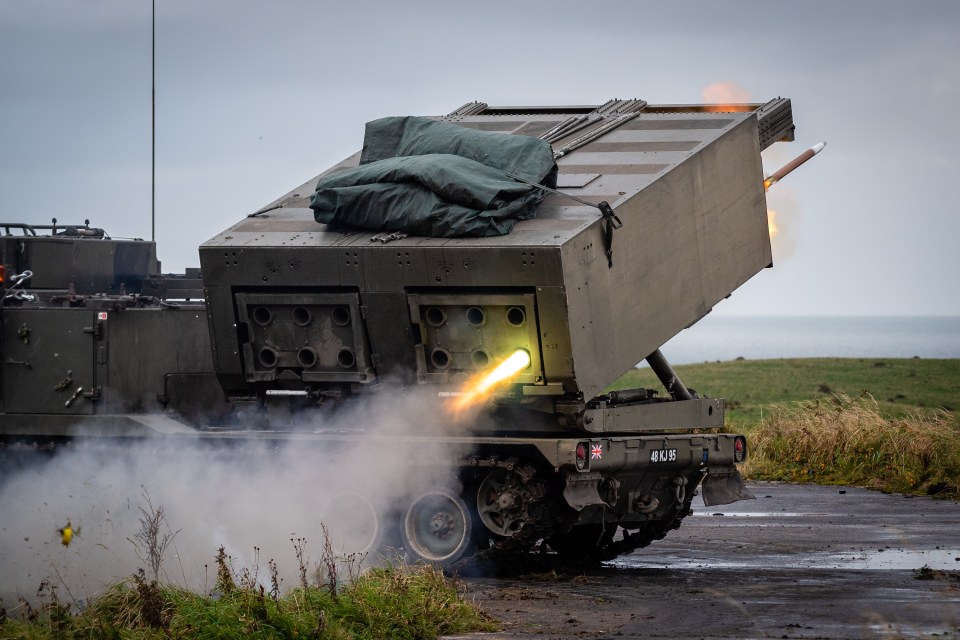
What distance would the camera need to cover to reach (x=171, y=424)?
13742 mm

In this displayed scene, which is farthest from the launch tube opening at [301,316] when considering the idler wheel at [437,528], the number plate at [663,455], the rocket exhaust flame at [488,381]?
the number plate at [663,455]

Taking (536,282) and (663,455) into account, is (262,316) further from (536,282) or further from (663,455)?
(663,455)

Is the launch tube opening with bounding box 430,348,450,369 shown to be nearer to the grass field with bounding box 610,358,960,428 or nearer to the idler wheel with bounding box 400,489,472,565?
the idler wheel with bounding box 400,489,472,565

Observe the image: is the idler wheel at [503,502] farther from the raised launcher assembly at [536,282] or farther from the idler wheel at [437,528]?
the raised launcher assembly at [536,282]

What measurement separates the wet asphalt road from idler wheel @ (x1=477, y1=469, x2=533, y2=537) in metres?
0.47

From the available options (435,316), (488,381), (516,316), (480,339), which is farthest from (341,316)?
(516,316)

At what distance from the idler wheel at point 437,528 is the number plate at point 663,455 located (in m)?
1.64

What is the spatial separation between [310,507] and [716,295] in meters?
4.07

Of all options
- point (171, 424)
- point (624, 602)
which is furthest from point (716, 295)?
point (171, 424)

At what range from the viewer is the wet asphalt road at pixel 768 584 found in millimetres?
10078

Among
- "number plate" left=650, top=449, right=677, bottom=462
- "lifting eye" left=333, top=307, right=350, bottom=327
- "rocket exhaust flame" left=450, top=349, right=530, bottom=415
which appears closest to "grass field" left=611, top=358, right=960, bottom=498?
"number plate" left=650, top=449, right=677, bottom=462

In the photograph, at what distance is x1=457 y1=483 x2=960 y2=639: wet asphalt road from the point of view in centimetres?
1008

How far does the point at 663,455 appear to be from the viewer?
42.8 feet

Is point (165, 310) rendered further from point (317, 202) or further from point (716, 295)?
point (716, 295)
